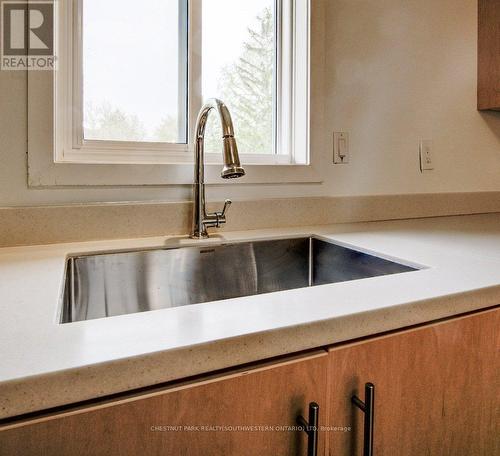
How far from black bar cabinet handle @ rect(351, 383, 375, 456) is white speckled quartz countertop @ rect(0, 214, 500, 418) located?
0.07 m

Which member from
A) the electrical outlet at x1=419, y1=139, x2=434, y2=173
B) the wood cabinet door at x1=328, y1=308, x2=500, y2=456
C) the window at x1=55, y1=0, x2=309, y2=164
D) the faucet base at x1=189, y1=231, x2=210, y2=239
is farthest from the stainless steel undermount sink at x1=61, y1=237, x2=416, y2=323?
the electrical outlet at x1=419, y1=139, x2=434, y2=173

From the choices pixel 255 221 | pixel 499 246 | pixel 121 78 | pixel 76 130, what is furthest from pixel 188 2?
pixel 499 246

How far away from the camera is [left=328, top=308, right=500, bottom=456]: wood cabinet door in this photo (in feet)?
1.67

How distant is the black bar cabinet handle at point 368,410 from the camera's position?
1.65ft

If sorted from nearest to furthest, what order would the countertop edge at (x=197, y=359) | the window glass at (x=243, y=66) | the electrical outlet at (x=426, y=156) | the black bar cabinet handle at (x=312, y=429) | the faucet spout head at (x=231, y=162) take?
the countertop edge at (x=197, y=359)
the black bar cabinet handle at (x=312, y=429)
the faucet spout head at (x=231, y=162)
the window glass at (x=243, y=66)
the electrical outlet at (x=426, y=156)

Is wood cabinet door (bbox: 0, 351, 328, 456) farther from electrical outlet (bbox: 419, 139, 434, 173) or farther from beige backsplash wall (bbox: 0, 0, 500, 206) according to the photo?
electrical outlet (bbox: 419, 139, 434, 173)

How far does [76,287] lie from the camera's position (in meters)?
0.83

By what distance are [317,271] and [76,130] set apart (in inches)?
30.2

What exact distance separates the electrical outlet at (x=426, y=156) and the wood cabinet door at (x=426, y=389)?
1.03 meters

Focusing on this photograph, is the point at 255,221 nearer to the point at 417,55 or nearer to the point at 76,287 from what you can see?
the point at 76,287

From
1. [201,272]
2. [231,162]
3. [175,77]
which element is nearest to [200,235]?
[201,272]

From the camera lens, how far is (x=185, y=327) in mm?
443

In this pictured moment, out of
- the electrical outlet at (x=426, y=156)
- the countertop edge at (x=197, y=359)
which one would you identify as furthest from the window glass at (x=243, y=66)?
the countertop edge at (x=197, y=359)

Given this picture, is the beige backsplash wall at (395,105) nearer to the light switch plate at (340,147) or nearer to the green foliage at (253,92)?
the light switch plate at (340,147)
